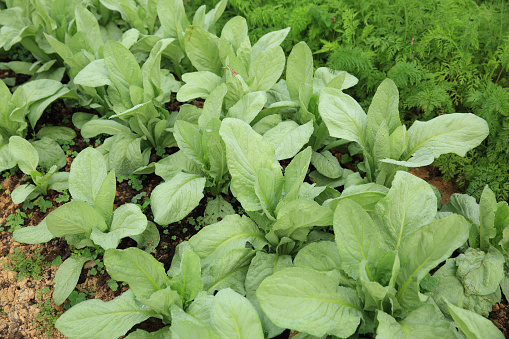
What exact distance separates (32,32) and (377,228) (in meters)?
3.12

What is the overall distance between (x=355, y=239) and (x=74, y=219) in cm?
143

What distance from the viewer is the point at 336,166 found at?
2633mm

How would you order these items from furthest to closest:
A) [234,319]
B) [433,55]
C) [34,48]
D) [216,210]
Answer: [34,48], [433,55], [216,210], [234,319]

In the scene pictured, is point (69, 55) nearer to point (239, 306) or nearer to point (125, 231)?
point (125, 231)

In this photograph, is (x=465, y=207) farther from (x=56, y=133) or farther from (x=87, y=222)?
(x=56, y=133)

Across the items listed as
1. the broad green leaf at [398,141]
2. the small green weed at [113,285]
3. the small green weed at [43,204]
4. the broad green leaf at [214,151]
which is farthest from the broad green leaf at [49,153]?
the broad green leaf at [398,141]

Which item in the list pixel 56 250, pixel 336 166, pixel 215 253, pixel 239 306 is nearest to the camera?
pixel 239 306

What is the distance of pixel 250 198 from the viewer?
2.19 m

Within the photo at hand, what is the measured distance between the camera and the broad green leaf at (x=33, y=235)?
2.25 meters

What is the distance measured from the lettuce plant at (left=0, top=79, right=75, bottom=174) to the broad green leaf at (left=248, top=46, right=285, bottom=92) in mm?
1378

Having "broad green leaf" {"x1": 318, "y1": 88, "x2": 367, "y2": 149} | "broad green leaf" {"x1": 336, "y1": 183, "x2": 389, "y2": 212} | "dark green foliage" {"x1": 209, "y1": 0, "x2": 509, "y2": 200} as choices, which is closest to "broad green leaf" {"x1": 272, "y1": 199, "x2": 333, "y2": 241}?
"broad green leaf" {"x1": 336, "y1": 183, "x2": 389, "y2": 212}

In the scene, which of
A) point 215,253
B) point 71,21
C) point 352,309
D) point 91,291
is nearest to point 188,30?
point 71,21

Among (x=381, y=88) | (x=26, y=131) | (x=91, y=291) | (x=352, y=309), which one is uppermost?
(x=381, y=88)

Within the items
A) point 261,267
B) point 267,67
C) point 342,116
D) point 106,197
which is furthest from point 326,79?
point 106,197
